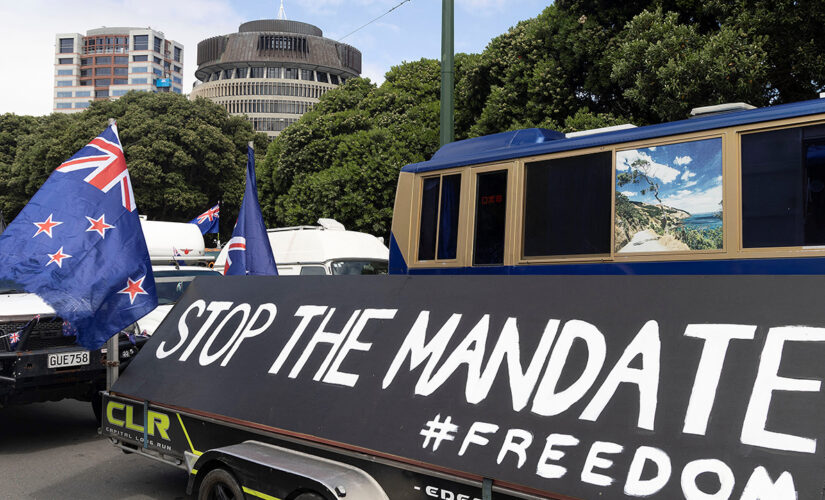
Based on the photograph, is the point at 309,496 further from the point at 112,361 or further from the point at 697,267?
the point at 697,267

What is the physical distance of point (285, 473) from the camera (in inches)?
144

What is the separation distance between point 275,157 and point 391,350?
23.0 metres

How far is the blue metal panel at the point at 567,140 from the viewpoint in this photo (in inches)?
251

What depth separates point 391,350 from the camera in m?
3.82

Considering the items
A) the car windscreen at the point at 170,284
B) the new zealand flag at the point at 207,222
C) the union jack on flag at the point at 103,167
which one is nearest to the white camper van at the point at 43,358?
the union jack on flag at the point at 103,167

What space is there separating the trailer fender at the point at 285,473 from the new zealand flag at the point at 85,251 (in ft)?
6.53

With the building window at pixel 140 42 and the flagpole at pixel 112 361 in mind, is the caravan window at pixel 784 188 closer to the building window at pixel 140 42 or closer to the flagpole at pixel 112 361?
the flagpole at pixel 112 361

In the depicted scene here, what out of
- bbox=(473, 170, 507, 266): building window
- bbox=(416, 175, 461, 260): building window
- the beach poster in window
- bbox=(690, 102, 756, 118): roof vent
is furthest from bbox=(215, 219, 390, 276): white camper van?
bbox=(690, 102, 756, 118): roof vent

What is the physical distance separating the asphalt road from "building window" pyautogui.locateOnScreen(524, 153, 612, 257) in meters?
4.25

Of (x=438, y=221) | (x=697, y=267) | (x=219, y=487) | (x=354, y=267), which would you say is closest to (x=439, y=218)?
(x=438, y=221)

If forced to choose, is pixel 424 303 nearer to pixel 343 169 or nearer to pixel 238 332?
pixel 238 332

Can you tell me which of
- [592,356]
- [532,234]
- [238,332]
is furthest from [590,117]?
[592,356]

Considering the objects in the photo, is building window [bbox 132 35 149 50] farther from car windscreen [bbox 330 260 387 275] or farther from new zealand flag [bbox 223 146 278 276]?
new zealand flag [bbox 223 146 278 276]

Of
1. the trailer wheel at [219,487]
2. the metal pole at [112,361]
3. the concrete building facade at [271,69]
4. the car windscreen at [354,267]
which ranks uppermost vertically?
the concrete building facade at [271,69]
